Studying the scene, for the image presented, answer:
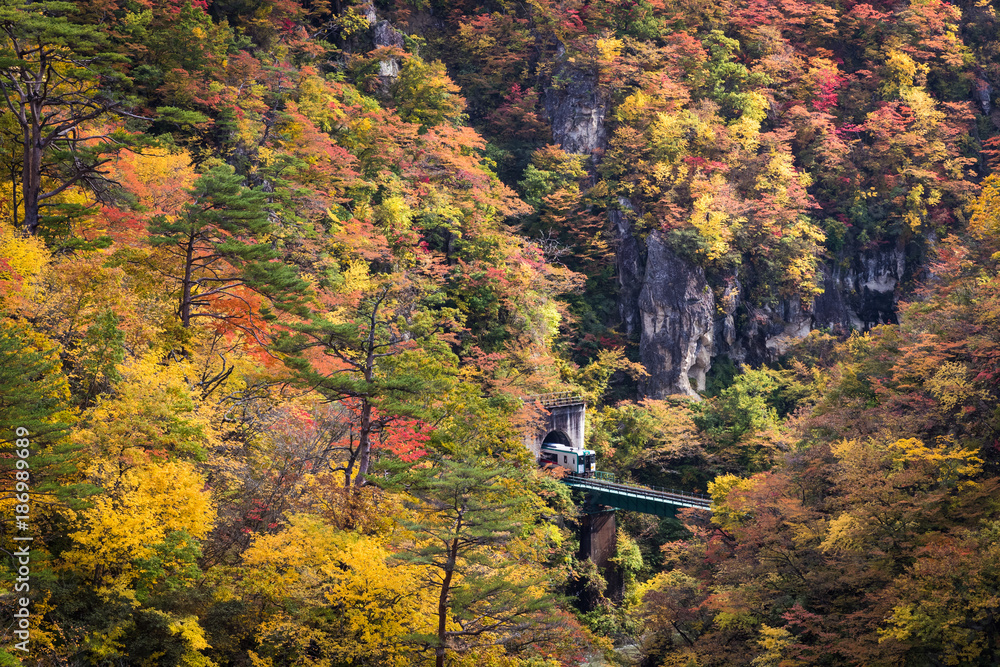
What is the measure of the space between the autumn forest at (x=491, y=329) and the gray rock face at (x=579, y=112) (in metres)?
0.27

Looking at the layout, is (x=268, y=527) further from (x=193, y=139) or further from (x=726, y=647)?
(x=193, y=139)

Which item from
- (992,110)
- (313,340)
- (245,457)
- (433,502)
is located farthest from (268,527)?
(992,110)

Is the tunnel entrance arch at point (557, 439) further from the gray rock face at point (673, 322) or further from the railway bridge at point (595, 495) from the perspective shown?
the gray rock face at point (673, 322)

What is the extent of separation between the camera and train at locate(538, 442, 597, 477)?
3262 cm

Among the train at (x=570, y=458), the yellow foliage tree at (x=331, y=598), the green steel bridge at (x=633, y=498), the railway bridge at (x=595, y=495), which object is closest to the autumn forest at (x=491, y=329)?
the yellow foliage tree at (x=331, y=598)

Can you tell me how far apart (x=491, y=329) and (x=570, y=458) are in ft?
21.4

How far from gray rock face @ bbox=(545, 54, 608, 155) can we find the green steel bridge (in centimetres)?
1975

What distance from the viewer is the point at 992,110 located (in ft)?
152

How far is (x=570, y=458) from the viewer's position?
32.8 metres

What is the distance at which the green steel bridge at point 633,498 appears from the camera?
30.4 meters

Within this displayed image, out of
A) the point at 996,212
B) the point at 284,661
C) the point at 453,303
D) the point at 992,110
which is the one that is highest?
the point at 992,110

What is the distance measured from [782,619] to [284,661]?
13.1 metres

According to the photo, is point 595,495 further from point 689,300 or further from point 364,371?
point 364,371

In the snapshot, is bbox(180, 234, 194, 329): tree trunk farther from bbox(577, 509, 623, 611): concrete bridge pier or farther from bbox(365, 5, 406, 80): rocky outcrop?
bbox(365, 5, 406, 80): rocky outcrop
